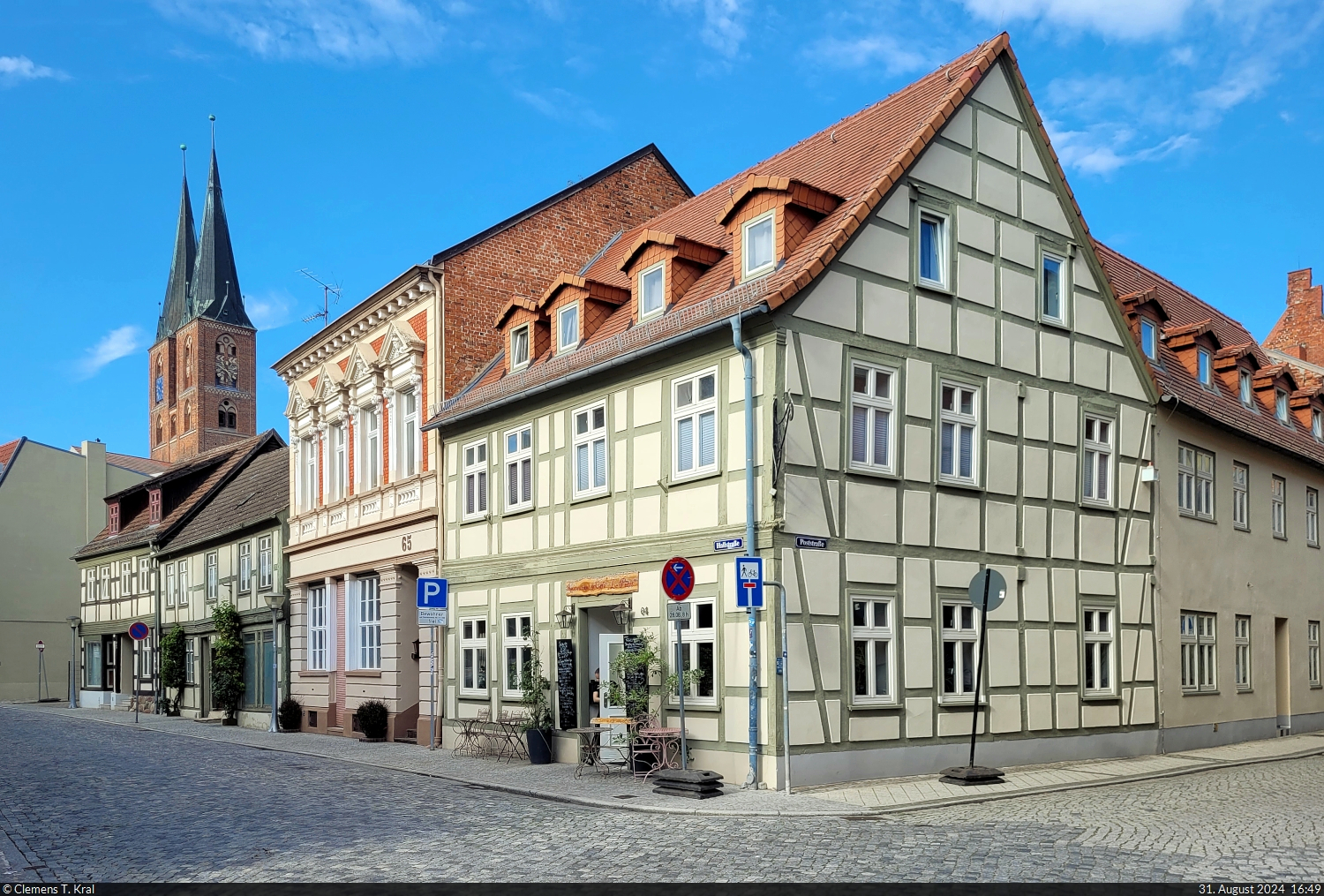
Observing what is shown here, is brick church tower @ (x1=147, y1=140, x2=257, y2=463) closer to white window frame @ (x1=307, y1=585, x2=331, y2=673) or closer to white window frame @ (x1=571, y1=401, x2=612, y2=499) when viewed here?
white window frame @ (x1=307, y1=585, x2=331, y2=673)

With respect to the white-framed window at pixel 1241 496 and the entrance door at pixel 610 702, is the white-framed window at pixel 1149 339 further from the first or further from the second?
the entrance door at pixel 610 702

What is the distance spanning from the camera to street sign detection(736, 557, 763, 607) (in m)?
15.5

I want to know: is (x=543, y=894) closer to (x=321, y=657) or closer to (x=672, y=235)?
(x=672, y=235)

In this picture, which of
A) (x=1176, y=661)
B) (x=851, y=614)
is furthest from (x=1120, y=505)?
(x=851, y=614)

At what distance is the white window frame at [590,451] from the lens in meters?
20.2

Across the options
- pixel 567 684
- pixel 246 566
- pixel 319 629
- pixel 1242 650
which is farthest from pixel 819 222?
pixel 246 566

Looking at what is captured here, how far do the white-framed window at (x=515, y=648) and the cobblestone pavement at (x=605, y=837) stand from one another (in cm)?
398

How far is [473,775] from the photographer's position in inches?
747

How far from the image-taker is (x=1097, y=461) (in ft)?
70.9

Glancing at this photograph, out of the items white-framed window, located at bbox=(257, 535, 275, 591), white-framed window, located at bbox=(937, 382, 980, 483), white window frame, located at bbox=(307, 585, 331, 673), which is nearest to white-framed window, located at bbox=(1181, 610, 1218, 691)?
white-framed window, located at bbox=(937, 382, 980, 483)

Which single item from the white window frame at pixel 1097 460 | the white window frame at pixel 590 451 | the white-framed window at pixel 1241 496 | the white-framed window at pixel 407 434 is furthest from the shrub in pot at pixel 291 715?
the white-framed window at pixel 1241 496

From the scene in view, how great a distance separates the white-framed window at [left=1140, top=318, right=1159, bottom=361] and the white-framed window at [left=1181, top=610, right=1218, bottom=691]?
4.86m

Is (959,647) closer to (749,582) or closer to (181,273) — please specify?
(749,582)

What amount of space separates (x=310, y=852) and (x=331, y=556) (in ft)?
65.4
